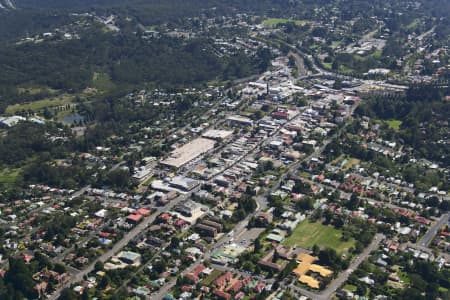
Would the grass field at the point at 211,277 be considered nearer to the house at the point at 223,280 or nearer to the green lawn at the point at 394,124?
the house at the point at 223,280

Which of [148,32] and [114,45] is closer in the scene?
[114,45]

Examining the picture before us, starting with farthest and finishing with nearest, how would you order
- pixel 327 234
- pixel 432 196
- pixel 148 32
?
1. pixel 148 32
2. pixel 432 196
3. pixel 327 234

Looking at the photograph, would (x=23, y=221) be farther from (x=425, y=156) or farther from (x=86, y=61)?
(x=86, y=61)

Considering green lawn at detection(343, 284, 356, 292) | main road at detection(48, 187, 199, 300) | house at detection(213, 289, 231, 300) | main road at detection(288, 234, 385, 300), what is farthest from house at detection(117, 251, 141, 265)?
green lawn at detection(343, 284, 356, 292)

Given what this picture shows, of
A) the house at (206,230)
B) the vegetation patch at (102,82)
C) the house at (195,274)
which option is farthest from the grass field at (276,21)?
the house at (195,274)

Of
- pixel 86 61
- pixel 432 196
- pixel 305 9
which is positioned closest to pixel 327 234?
pixel 432 196

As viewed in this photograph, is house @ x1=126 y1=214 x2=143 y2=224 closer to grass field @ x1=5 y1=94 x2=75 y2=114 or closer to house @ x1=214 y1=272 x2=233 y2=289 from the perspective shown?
house @ x1=214 y1=272 x2=233 y2=289

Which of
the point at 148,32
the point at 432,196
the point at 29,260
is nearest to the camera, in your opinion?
the point at 29,260
